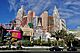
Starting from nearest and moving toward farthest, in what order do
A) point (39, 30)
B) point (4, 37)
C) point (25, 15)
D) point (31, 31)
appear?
1. point (4, 37)
2. point (31, 31)
3. point (39, 30)
4. point (25, 15)

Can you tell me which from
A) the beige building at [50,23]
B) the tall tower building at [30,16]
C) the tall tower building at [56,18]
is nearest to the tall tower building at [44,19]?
the beige building at [50,23]

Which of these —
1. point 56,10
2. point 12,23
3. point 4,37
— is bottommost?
point 4,37

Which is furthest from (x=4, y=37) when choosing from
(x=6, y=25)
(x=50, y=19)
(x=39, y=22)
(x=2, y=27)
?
(x=50, y=19)

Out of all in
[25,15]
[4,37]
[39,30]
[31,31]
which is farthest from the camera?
[25,15]

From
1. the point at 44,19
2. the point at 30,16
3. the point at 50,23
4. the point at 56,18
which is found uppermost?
the point at 30,16

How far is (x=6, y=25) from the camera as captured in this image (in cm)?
14812

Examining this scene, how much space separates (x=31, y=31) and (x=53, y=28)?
25897 mm

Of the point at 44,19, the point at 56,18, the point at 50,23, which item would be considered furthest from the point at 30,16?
the point at 56,18

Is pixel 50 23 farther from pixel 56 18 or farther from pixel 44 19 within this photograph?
pixel 56 18

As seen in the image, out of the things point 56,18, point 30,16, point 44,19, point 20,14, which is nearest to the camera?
point 44,19

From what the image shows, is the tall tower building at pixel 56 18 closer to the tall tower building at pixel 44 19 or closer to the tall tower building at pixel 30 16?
the tall tower building at pixel 44 19

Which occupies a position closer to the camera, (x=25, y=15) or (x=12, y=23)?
(x=12, y=23)

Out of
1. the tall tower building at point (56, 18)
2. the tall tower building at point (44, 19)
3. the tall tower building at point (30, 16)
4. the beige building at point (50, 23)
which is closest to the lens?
the beige building at point (50, 23)

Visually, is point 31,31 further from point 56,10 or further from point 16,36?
point 56,10
